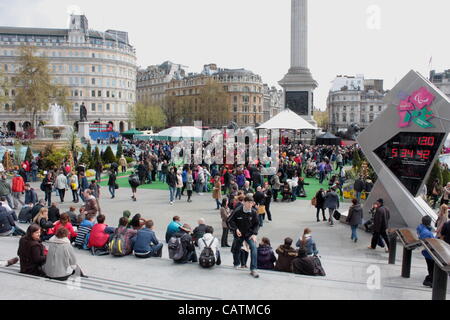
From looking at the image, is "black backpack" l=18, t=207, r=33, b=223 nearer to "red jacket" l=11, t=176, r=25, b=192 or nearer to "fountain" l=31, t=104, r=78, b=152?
"red jacket" l=11, t=176, r=25, b=192

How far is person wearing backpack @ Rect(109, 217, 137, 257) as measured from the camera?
9250mm

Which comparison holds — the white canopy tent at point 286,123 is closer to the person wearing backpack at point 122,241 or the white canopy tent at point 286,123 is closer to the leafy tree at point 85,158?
the leafy tree at point 85,158

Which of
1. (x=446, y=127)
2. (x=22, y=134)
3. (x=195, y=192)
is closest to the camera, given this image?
(x=446, y=127)

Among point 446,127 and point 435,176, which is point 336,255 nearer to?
point 446,127

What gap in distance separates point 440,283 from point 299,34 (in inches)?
1561

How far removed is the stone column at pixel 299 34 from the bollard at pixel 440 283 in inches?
1531

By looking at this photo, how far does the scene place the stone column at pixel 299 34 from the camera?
42.6 m

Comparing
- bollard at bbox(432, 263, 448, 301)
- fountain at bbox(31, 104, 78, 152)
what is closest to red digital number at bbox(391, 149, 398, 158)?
bollard at bbox(432, 263, 448, 301)

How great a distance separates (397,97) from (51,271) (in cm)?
1099

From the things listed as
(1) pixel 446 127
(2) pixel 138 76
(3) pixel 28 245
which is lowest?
(3) pixel 28 245

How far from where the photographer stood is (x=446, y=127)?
11.8 meters

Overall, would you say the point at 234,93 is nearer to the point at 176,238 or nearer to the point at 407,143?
the point at 407,143

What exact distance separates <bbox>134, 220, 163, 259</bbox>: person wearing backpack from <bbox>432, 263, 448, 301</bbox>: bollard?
562 cm
